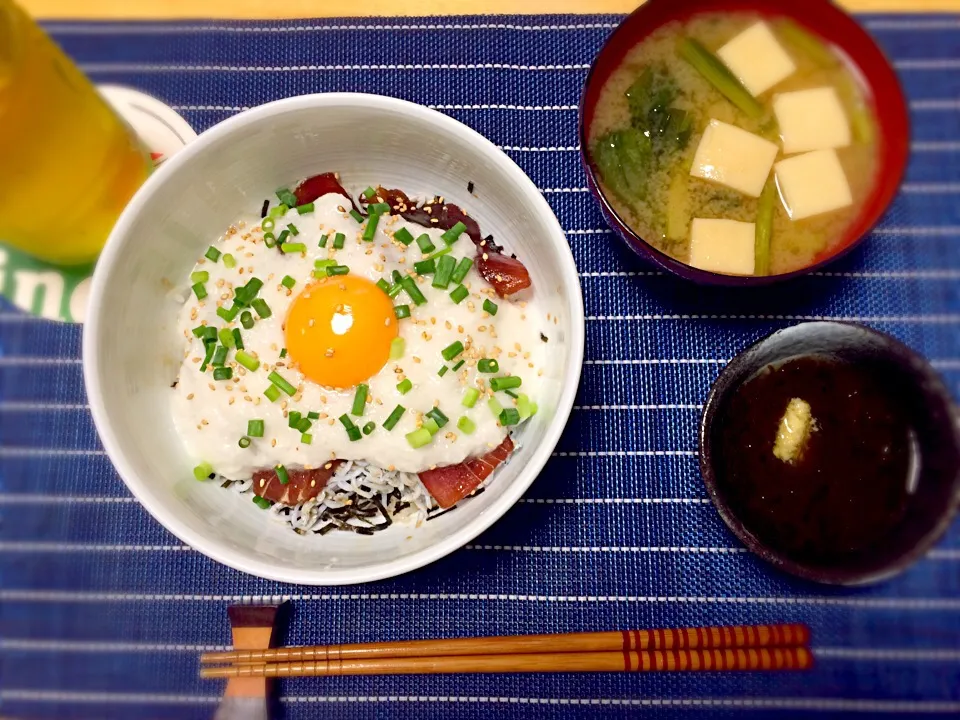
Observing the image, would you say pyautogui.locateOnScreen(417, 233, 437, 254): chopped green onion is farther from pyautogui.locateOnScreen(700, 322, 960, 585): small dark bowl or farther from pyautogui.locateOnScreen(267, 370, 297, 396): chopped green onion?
pyautogui.locateOnScreen(700, 322, 960, 585): small dark bowl

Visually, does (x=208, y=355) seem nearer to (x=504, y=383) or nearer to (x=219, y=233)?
(x=219, y=233)

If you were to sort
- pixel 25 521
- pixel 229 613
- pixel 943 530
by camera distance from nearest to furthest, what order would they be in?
pixel 943 530 < pixel 229 613 < pixel 25 521

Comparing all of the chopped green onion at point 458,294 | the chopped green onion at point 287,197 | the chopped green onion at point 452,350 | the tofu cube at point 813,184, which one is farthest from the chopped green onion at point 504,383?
the tofu cube at point 813,184

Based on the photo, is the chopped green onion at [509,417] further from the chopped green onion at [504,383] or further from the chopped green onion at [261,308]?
the chopped green onion at [261,308]

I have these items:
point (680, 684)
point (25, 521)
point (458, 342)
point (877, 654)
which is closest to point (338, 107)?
point (458, 342)

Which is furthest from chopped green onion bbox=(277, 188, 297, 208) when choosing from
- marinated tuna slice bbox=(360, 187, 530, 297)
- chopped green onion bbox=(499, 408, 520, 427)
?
chopped green onion bbox=(499, 408, 520, 427)

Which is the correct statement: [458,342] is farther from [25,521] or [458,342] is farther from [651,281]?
[25,521]
